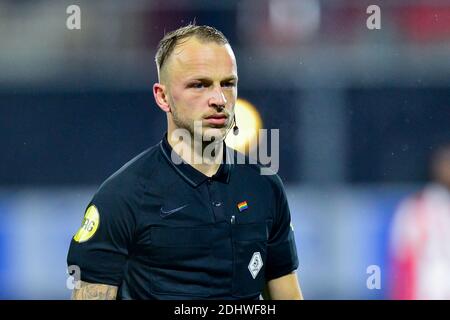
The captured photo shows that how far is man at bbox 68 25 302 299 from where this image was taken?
2.79 meters

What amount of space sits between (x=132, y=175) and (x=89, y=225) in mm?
224

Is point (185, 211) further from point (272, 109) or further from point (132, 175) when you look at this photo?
point (272, 109)

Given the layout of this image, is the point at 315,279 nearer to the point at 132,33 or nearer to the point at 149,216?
the point at 132,33

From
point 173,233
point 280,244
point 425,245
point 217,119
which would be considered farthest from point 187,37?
point 425,245

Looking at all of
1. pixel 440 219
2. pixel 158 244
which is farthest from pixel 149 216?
pixel 440 219

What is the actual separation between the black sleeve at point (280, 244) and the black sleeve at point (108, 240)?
0.54 m

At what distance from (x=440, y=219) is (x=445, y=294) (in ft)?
1.81

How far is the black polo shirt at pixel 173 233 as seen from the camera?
9.15 ft

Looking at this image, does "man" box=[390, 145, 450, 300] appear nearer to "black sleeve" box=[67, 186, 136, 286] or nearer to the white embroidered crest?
the white embroidered crest

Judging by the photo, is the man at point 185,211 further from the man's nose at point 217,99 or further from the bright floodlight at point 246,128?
the bright floodlight at point 246,128

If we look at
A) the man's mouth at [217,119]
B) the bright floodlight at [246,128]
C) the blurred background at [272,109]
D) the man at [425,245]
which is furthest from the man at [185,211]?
the blurred background at [272,109]

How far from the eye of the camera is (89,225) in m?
2.79

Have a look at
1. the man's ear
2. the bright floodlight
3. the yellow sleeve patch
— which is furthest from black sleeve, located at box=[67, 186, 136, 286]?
the bright floodlight
